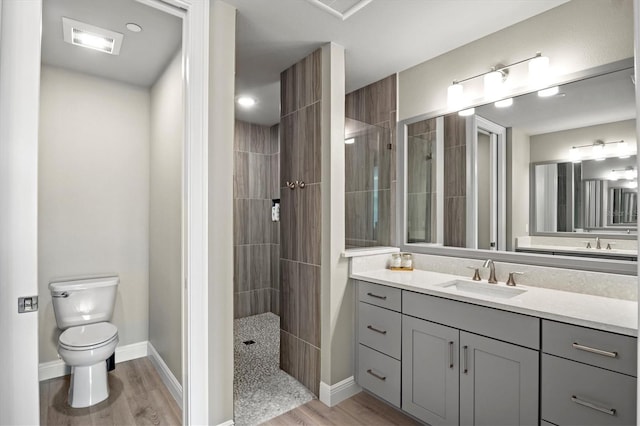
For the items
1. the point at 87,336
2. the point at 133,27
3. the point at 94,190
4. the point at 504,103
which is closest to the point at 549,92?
the point at 504,103

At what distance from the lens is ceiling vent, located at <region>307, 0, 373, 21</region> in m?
1.82

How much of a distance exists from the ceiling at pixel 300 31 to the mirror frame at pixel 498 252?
0.44m

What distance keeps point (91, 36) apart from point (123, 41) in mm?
182

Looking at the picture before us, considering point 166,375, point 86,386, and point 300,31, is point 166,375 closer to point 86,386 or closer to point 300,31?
point 86,386

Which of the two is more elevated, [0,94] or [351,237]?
[0,94]

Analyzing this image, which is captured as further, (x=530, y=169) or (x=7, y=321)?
(x=530, y=169)

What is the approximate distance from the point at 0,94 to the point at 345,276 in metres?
2.01

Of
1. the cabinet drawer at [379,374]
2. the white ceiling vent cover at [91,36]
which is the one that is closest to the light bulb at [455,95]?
the cabinet drawer at [379,374]

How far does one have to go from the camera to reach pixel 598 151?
176cm

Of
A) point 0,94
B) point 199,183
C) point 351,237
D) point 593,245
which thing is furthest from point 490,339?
point 0,94

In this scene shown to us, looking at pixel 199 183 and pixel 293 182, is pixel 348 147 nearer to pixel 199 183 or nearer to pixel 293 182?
pixel 293 182

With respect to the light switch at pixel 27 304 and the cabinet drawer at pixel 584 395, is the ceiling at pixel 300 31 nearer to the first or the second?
the light switch at pixel 27 304

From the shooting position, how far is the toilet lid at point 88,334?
2172 mm

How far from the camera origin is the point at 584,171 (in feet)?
5.93
